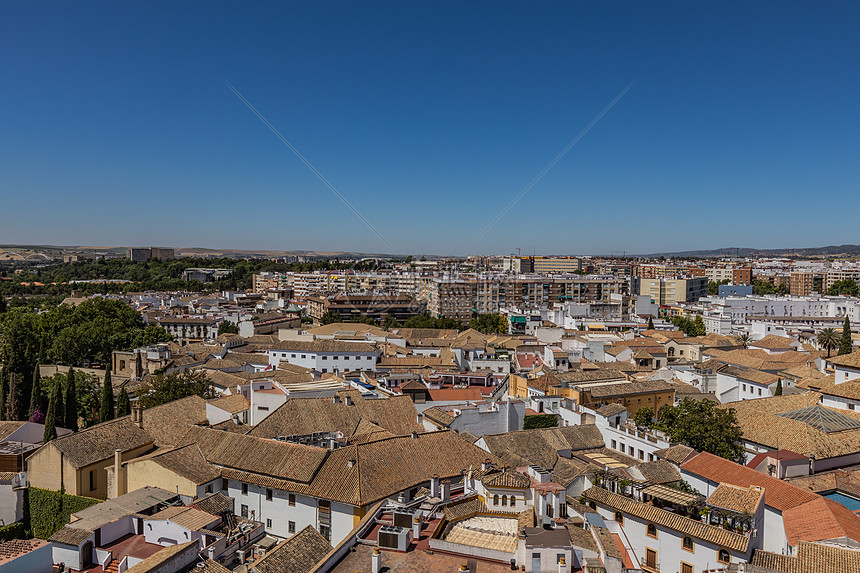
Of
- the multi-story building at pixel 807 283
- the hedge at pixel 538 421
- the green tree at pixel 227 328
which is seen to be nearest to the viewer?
the hedge at pixel 538 421

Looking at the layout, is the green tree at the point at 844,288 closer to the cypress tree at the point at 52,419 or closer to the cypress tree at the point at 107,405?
the cypress tree at the point at 107,405

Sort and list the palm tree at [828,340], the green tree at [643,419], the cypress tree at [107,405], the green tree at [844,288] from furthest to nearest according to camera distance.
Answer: the green tree at [844,288] → the palm tree at [828,340] → the cypress tree at [107,405] → the green tree at [643,419]

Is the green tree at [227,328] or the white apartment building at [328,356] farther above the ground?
the white apartment building at [328,356]

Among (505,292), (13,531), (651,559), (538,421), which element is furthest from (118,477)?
(505,292)

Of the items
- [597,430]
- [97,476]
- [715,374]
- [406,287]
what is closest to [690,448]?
[597,430]

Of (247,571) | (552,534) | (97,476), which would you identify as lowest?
(97,476)

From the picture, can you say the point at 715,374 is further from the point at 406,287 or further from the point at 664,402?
the point at 406,287

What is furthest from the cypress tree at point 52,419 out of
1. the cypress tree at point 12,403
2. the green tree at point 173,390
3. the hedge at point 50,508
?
the cypress tree at point 12,403

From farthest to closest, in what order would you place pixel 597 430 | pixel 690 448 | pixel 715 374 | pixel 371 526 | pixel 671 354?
1. pixel 671 354
2. pixel 715 374
3. pixel 597 430
4. pixel 690 448
5. pixel 371 526
